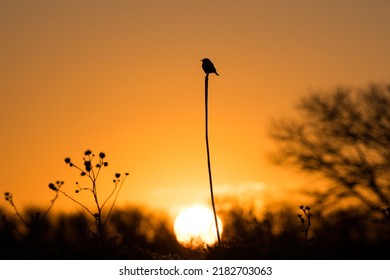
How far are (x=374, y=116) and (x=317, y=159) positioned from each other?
3473mm

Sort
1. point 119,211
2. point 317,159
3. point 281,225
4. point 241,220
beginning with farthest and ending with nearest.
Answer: point 119,211 → point 241,220 → point 281,225 → point 317,159

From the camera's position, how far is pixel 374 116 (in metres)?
30.0

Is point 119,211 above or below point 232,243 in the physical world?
above

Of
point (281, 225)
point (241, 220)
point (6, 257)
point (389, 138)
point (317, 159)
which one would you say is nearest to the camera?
point (6, 257)

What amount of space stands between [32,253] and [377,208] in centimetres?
2303

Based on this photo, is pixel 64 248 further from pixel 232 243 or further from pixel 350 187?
pixel 350 187

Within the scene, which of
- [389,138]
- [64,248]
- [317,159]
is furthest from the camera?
[317,159]

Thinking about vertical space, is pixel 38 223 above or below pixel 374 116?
below

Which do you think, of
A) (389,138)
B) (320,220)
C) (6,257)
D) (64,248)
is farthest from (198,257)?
(320,220)

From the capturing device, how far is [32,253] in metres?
8.93

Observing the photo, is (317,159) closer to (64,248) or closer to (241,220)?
(241,220)

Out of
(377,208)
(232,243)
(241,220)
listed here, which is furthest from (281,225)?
(232,243)

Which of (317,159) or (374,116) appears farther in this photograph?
(317,159)

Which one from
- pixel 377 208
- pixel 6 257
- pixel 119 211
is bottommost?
pixel 6 257
